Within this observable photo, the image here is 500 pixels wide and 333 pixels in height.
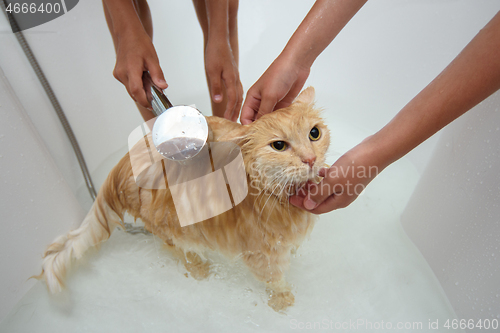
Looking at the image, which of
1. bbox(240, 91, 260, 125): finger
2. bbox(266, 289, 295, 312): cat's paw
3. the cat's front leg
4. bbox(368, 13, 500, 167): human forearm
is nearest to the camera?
bbox(368, 13, 500, 167): human forearm

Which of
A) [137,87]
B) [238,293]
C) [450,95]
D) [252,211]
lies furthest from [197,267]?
[450,95]

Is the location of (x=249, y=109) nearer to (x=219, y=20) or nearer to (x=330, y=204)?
(x=330, y=204)

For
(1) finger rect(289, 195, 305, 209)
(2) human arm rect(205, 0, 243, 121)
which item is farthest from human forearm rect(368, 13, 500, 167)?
(2) human arm rect(205, 0, 243, 121)

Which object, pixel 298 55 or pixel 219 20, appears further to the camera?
pixel 219 20

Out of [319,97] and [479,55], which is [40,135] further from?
[319,97]

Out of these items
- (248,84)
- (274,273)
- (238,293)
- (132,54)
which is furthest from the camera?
(248,84)

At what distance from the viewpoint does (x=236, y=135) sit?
2.00 feet

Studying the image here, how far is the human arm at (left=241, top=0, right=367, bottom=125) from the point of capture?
2.25 ft

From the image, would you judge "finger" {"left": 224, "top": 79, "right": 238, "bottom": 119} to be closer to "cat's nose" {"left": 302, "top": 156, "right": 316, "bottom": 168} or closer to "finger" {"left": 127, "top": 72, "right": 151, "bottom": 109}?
"finger" {"left": 127, "top": 72, "right": 151, "bottom": 109}

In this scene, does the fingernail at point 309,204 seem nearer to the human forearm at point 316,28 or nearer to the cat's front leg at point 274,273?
the cat's front leg at point 274,273

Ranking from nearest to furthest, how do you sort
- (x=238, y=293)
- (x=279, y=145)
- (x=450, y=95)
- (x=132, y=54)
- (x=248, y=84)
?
1. (x=450, y=95)
2. (x=279, y=145)
3. (x=132, y=54)
4. (x=238, y=293)
5. (x=248, y=84)

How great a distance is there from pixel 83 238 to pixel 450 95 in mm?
1094

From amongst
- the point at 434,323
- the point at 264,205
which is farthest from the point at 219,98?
the point at 434,323

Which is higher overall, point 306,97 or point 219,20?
point 219,20
